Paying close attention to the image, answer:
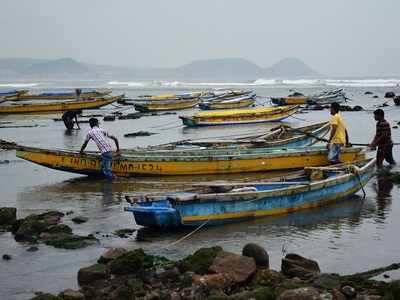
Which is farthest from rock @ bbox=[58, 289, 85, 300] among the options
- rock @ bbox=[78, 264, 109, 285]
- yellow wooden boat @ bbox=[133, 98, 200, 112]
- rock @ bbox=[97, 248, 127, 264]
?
yellow wooden boat @ bbox=[133, 98, 200, 112]

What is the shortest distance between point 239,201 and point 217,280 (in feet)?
10.9

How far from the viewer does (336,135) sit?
1469cm

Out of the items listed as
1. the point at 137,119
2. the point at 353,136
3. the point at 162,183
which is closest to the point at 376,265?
the point at 162,183

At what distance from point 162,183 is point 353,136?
11.8 metres

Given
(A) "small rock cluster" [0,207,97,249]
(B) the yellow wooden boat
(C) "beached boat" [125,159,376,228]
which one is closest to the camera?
(A) "small rock cluster" [0,207,97,249]

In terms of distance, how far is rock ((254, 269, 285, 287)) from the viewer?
7.39 metres

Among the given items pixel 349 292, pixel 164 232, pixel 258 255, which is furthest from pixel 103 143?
pixel 349 292

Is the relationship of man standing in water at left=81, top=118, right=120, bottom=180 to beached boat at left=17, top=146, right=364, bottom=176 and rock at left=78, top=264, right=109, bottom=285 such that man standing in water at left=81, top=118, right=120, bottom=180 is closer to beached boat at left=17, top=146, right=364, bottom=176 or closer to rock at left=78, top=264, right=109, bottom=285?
beached boat at left=17, top=146, right=364, bottom=176

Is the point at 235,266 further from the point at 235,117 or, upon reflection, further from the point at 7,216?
the point at 235,117

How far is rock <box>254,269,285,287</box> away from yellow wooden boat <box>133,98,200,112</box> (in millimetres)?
33336

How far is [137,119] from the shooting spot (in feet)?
117

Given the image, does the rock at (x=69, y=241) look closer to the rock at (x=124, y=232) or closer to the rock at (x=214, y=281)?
the rock at (x=124, y=232)

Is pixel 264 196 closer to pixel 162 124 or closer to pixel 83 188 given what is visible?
pixel 83 188

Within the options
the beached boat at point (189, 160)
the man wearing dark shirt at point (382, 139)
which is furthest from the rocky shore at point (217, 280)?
the man wearing dark shirt at point (382, 139)
